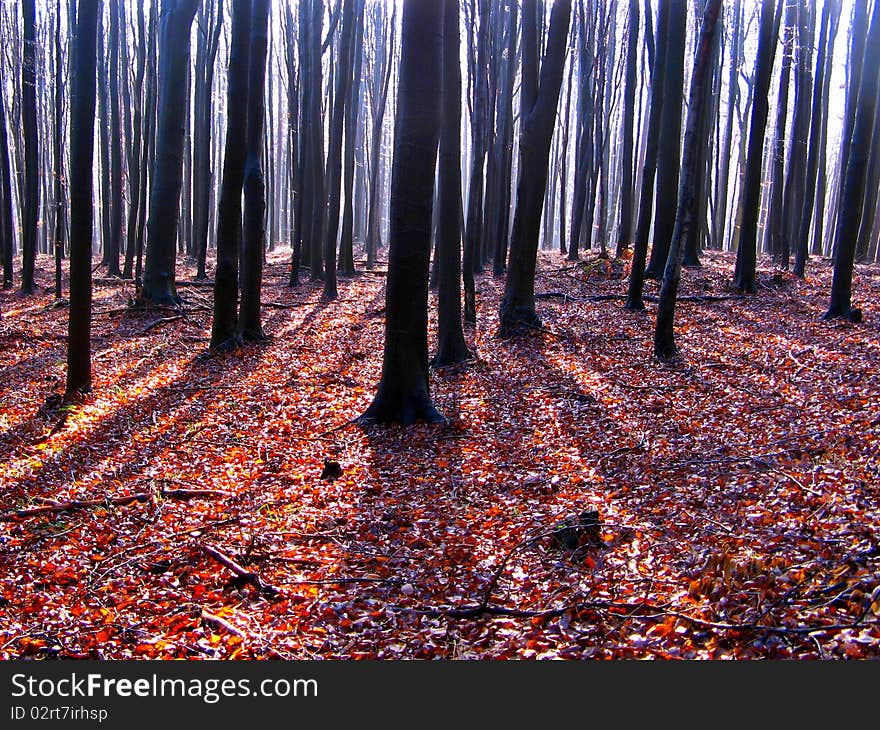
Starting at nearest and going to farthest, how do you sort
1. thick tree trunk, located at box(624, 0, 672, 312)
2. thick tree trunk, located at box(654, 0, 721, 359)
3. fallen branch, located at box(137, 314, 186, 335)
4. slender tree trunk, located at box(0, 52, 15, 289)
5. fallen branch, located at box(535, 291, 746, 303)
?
thick tree trunk, located at box(654, 0, 721, 359), thick tree trunk, located at box(624, 0, 672, 312), fallen branch, located at box(137, 314, 186, 335), fallen branch, located at box(535, 291, 746, 303), slender tree trunk, located at box(0, 52, 15, 289)

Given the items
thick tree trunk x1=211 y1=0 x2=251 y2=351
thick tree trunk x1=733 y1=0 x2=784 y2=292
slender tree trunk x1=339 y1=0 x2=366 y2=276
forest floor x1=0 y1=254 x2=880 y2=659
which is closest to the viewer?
forest floor x1=0 y1=254 x2=880 y2=659

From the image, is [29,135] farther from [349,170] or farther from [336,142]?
[349,170]

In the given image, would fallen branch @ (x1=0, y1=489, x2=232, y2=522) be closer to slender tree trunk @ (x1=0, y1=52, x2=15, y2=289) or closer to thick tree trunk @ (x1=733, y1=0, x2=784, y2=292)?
thick tree trunk @ (x1=733, y1=0, x2=784, y2=292)

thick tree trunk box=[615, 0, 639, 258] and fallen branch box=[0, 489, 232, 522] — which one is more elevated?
thick tree trunk box=[615, 0, 639, 258]

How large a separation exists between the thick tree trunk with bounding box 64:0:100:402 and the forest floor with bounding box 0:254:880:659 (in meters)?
1.23

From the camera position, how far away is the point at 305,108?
69.8 feet

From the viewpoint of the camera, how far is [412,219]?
27.5 feet

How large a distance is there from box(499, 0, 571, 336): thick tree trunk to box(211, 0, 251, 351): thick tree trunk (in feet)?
15.4

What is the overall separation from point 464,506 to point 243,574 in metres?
2.04

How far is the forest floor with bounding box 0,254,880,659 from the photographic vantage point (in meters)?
4.31

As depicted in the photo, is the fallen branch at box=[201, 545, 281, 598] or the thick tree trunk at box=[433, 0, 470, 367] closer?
the fallen branch at box=[201, 545, 281, 598]

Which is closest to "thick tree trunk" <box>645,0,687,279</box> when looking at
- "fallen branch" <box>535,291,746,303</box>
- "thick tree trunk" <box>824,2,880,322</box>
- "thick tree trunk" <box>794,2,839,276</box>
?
A: "fallen branch" <box>535,291,746,303</box>

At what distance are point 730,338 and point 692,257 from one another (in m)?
7.39

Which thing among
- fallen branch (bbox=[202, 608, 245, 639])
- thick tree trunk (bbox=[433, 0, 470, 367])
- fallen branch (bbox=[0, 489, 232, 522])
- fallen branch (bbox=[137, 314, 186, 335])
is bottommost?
fallen branch (bbox=[137, 314, 186, 335])
